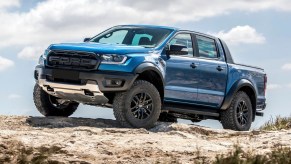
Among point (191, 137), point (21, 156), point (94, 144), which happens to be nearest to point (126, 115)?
point (191, 137)

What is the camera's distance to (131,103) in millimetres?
10898

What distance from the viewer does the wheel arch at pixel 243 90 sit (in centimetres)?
1317

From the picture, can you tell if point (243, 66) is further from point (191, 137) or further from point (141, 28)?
point (191, 137)

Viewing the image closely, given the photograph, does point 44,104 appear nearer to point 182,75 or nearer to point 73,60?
point 73,60

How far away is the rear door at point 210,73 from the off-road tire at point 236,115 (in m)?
0.48

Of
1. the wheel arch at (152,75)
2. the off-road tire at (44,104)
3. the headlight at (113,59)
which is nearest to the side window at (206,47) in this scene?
the wheel arch at (152,75)

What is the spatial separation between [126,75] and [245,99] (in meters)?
4.01

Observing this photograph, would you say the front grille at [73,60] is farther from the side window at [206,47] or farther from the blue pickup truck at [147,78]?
the side window at [206,47]

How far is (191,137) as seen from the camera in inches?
378

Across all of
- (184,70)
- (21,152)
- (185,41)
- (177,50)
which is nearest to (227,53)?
(185,41)

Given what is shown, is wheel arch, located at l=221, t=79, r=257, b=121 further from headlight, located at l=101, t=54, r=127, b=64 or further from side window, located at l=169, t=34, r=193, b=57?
headlight, located at l=101, t=54, r=127, b=64

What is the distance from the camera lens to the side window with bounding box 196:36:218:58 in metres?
12.8

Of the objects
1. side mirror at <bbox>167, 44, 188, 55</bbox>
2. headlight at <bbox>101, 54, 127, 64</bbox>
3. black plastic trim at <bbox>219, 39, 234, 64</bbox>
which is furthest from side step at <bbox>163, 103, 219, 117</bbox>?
headlight at <bbox>101, 54, 127, 64</bbox>

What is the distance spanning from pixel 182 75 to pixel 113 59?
1.62m
